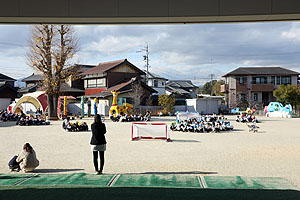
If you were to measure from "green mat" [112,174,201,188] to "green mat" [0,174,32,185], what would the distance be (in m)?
2.09

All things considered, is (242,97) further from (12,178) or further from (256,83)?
(12,178)

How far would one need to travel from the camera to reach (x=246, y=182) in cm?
649

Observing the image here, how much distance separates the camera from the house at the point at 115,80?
40781mm

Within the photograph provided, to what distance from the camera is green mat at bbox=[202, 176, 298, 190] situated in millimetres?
6160

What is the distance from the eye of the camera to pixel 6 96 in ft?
151

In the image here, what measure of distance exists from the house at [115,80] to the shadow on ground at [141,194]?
33.8m

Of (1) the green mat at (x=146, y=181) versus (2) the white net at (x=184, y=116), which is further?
(2) the white net at (x=184, y=116)

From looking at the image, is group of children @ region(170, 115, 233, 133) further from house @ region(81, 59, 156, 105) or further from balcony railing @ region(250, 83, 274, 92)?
balcony railing @ region(250, 83, 274, 92)

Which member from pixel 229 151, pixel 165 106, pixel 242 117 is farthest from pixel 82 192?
pixel 165 106

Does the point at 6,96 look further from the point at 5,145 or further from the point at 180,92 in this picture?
the point at 5,145

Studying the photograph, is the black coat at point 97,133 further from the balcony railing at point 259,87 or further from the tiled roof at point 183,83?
the tiled roof at point 183,83

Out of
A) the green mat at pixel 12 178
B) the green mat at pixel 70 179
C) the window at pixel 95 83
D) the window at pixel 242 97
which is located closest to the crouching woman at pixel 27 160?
the green mat at pixel 12 178

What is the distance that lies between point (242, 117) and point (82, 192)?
2364cm

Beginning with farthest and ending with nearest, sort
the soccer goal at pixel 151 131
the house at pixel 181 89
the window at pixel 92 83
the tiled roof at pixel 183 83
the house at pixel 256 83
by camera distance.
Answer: the tiled roof at pixel 183 83
the house at pixel 181 89
the house at pixel 256 83
the window at pixel 92 83
the soccer goal at pixel 151 131
